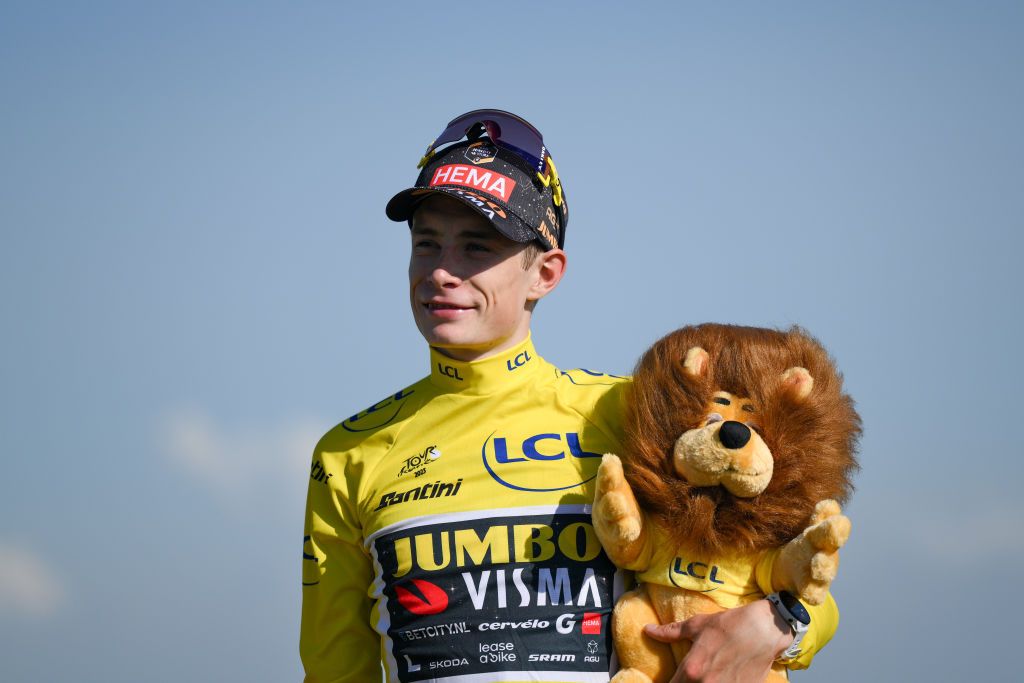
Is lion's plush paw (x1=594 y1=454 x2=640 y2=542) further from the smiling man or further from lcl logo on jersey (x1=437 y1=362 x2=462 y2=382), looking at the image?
lcl logo on jersey (x1=437 y1=362 x2=462 y2=382)

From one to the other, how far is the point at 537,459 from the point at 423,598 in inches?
23.0

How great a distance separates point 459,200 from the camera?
3918mm

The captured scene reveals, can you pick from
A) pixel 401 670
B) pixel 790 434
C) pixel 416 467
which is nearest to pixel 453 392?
pixel 416 467

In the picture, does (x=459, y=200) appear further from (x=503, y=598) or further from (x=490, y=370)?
(x=503, y=598)

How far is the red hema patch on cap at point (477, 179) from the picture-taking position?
402cm

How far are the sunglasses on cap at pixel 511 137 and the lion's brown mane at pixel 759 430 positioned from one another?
985 mm

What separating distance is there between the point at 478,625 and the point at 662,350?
3.43 feet

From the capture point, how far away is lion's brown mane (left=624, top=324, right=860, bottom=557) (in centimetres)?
A: 334

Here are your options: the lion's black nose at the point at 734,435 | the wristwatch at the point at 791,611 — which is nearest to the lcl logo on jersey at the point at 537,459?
the lion's black nose at the point at 734,435

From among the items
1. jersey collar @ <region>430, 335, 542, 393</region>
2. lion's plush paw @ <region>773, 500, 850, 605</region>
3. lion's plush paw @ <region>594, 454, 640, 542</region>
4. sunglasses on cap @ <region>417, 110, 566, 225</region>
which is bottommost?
lion's plush paw @ <region>773, 500, 850, 605</region>

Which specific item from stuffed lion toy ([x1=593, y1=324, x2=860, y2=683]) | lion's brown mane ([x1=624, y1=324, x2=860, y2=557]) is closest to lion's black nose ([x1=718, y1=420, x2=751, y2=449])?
stuffed lion toy ([x1=593, y1=324, x2=860, y2=683])

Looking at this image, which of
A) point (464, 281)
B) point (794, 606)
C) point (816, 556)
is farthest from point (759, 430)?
point (464, 281)

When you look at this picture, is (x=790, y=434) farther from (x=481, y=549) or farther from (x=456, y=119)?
(x=456, y=119)

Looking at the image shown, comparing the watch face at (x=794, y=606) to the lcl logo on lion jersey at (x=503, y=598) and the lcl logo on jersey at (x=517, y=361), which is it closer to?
the lcl logo on lion jersey at (x=503, y=598)
